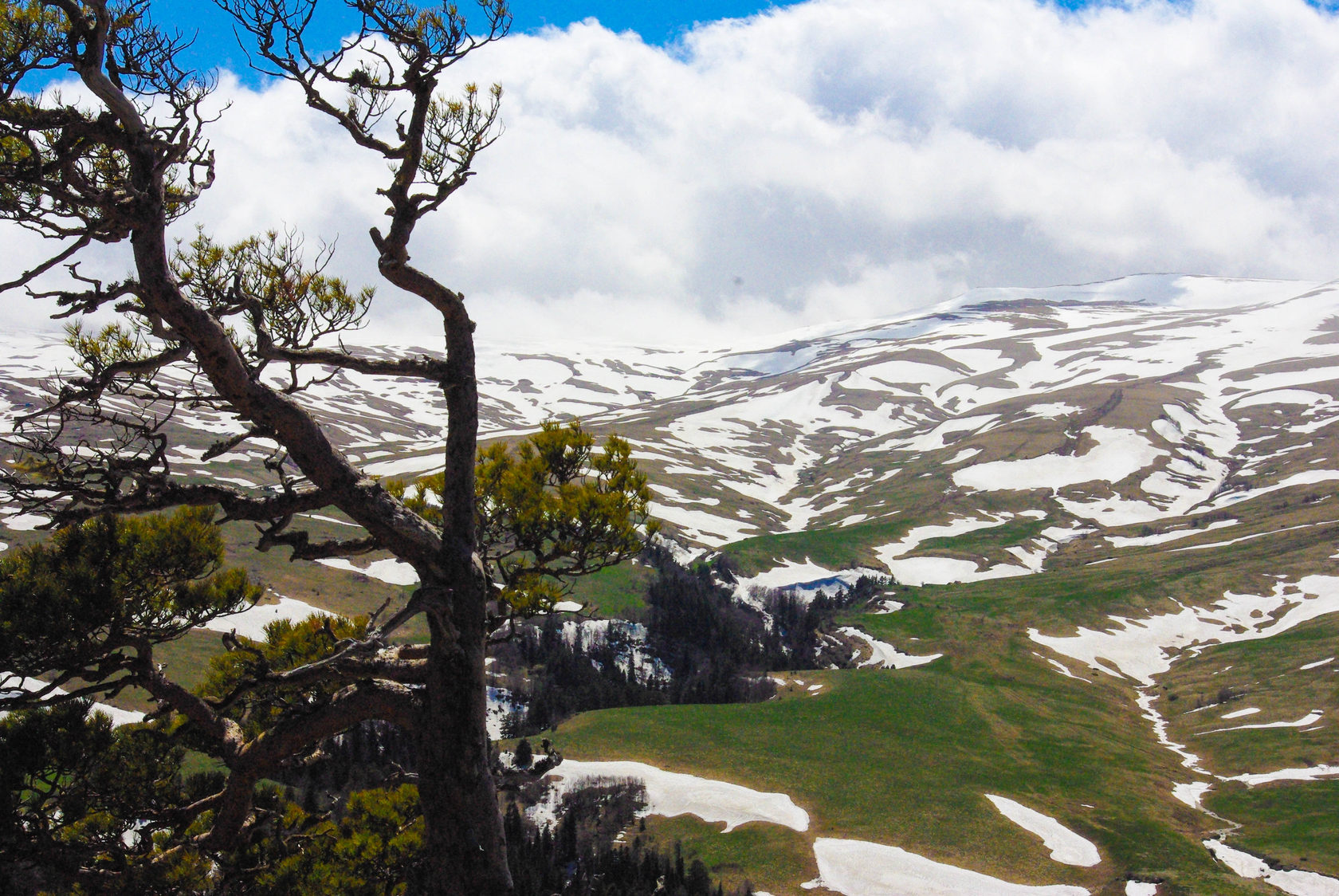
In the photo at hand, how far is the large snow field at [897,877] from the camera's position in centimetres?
5294

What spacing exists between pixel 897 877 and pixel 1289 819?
35.2 meters

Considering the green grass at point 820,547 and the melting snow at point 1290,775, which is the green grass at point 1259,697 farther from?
the green grass at point 820,547

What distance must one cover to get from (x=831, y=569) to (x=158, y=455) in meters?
147

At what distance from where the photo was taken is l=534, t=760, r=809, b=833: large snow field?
214 feet

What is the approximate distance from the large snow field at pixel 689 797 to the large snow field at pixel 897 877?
5.26m

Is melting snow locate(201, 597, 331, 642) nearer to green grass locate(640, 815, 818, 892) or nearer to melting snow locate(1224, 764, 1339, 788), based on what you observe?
green grass locate(640, 815, 818, 892)

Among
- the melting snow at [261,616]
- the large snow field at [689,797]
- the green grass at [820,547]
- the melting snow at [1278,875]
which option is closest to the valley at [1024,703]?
the melting snow at [1278,875]

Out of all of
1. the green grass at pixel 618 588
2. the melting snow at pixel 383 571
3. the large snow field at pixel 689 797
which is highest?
the melting snow at pixel 383 571

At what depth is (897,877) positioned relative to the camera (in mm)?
55031

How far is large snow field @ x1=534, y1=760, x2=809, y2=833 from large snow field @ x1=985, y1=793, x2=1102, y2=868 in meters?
16.2

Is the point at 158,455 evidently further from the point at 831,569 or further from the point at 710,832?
the point at 831,569

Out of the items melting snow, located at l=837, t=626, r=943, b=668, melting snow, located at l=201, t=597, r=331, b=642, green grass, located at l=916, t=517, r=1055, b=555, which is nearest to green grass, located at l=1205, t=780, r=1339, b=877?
melting snow, located at l=837, t=626, r=943, b=668

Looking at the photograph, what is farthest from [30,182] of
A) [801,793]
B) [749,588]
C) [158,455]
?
[749,588]

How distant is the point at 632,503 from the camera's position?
12.3m
